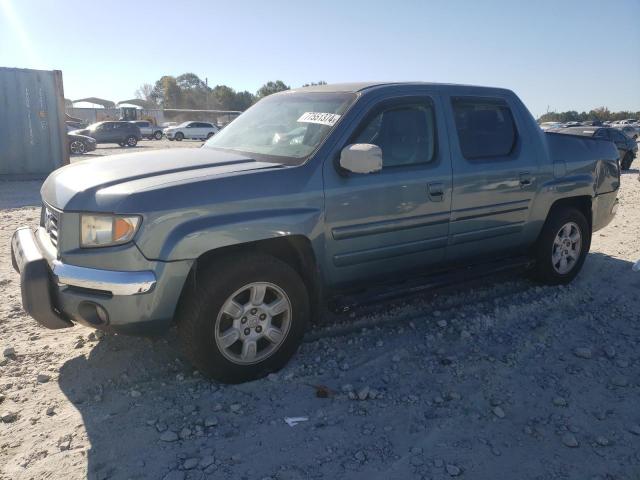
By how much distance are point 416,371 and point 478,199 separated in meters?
1.52

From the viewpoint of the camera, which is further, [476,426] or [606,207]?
[606,207]

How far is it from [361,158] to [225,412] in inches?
68.2

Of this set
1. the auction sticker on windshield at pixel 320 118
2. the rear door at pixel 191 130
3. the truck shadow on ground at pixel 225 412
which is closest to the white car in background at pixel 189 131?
the rear door at pixel 191 130

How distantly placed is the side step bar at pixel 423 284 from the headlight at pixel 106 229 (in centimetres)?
146

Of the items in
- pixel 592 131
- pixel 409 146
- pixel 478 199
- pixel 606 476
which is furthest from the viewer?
pixel 592 131

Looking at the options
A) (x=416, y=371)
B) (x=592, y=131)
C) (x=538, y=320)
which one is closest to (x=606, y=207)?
(x=538, y=320)

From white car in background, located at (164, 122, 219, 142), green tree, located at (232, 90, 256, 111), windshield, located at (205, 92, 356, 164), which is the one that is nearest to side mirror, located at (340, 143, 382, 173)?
windshield, located at (205, 92, 356, 164)

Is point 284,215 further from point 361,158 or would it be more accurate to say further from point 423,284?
point 423,284

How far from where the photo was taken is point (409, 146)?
154 inches

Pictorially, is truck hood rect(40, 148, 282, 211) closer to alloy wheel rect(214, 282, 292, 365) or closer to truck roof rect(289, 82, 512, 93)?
alloy wheel rect(214, 282, 292, 365)

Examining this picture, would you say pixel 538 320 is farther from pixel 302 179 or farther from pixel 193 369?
pixel 193 369

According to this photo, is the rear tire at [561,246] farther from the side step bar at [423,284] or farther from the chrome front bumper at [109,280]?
the chrome front bumper at [109,280]

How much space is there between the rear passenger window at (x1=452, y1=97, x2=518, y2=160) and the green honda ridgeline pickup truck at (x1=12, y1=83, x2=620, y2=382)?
0.05ft

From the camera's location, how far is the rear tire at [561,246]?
4961 millimetres
